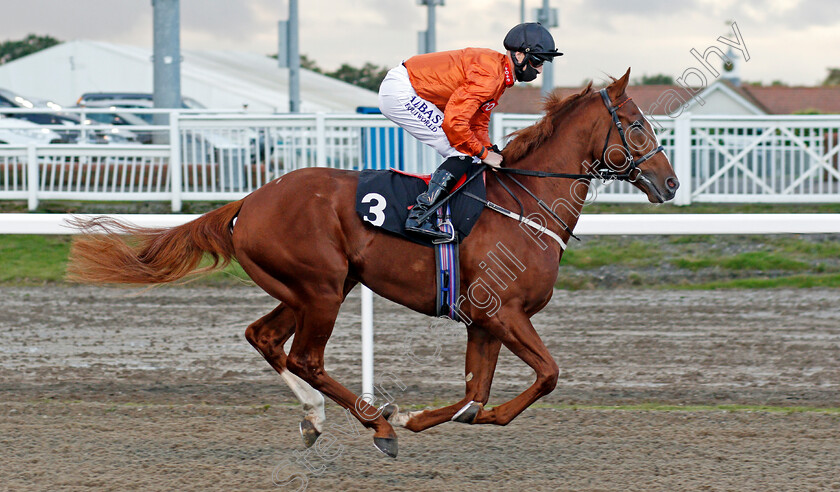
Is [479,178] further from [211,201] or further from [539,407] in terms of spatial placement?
[211,201]

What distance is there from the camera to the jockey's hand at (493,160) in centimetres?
398

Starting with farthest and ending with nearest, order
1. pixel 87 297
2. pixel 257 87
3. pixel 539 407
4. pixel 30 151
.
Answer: pixel 257 87 → pixel 30 151 → pixel 87 297 → pixel 539 407

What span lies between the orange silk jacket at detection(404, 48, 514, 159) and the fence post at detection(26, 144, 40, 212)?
25.5 feet

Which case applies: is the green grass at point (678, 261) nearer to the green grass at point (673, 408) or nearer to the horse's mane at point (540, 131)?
the green grass at point (673, 408)

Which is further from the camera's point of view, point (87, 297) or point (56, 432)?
point (87, 297)

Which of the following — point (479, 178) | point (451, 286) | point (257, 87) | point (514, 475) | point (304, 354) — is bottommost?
point (514, 475)

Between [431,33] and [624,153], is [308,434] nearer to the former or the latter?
[624,153]

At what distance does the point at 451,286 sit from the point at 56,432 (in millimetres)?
1922

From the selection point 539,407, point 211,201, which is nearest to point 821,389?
point 539,407

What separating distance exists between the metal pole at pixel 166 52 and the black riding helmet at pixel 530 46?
8681 millimetres

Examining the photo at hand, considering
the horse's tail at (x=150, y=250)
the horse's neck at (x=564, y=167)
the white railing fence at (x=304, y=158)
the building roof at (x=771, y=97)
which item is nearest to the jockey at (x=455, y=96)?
the horse's neck at (x=564, y=167)

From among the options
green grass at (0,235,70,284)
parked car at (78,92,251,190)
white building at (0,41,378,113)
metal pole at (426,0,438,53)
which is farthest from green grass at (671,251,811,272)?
white building at (0,41,378,113)

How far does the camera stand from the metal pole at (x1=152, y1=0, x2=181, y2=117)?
1179 centimetres

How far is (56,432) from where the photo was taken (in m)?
4.37
